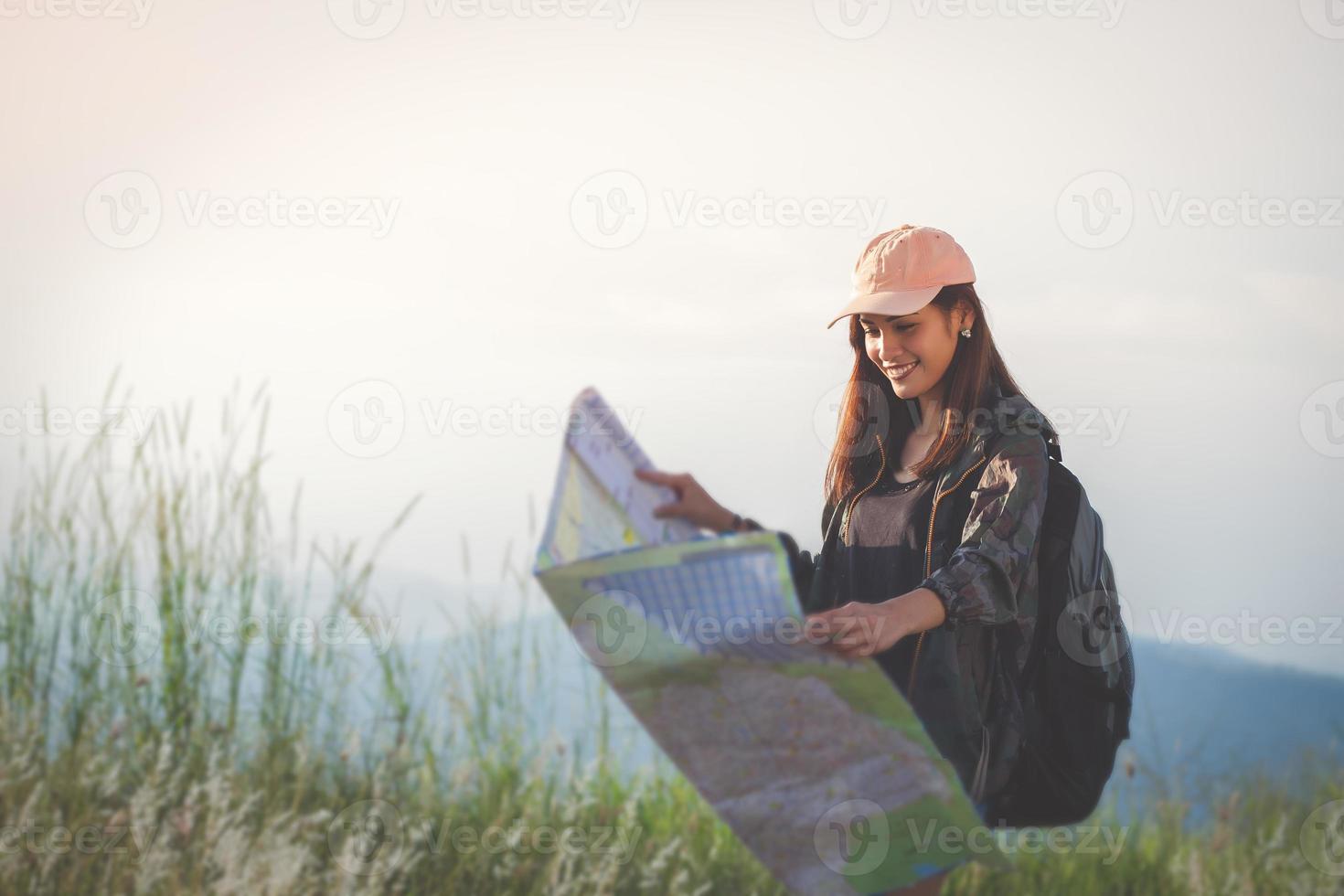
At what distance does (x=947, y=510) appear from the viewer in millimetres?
2074

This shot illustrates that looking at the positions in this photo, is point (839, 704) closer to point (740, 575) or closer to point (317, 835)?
point (740, 575)

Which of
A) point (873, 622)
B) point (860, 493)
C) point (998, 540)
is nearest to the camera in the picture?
point (873, 622)

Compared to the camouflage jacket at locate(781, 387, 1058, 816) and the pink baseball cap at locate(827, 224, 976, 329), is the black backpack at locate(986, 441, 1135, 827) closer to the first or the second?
the camouflage jacket at locate(781, 387, 1058, 816)

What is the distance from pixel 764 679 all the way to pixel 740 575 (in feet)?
0.71

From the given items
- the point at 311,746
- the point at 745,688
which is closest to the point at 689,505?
the point at 745,688

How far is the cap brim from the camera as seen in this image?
207 cm

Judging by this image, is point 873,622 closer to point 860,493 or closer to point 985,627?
point 985,627

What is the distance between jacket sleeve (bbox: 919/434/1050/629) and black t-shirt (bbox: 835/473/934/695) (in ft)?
0.34

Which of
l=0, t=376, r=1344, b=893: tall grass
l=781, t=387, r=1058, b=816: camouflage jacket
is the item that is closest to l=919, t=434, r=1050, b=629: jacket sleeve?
l=781, t=387, r=1058, b=816: camouflage jacket

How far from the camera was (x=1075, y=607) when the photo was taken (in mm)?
2027

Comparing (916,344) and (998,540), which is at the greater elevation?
(916,344)

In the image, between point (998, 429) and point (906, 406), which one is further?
point (906, 406)

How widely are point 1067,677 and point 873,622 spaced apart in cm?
57

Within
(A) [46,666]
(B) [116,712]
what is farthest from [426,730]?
(A) [46,666]
